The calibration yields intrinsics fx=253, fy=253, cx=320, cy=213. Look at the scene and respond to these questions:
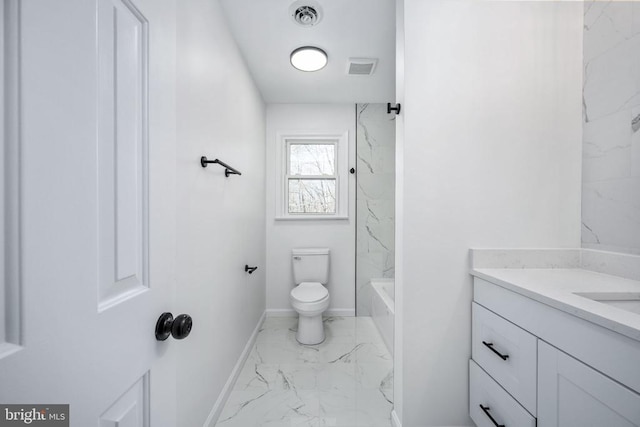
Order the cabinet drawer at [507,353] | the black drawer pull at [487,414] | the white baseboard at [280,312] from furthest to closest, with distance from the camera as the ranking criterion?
the white baseboard at [280,312]
the black drawer pull at [487,414]
the cabinet drawer at [507,353]

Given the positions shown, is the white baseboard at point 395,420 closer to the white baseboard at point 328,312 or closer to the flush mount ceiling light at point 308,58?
the white baseboard at point 328,312

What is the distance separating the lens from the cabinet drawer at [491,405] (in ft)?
3.10

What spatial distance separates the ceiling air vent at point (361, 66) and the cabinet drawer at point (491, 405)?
207cm

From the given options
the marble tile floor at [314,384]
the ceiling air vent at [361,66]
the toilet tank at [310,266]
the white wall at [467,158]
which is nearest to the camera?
the white wall at [467,158]

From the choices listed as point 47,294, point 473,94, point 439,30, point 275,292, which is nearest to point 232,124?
point 439,30

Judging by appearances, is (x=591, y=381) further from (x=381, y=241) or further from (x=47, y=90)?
(x=381, y=241)

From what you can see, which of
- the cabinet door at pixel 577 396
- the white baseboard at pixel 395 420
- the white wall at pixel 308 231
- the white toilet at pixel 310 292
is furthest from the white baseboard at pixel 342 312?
the cabinet door at pixel 577 396

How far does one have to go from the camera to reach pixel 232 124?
5.38 feet

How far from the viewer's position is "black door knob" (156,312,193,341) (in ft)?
1.80

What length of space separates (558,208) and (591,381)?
829mm

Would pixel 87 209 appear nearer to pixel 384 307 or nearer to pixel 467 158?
pixel 467 158

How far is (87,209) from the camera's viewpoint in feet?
1.27

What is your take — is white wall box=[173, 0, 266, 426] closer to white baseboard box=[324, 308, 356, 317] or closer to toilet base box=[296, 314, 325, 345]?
toilet base box=[296, 314, 325, 345]

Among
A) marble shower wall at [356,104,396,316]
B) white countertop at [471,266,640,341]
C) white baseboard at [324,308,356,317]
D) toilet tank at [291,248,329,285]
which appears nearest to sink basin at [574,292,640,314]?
white countertop at [471,266,640,341]
